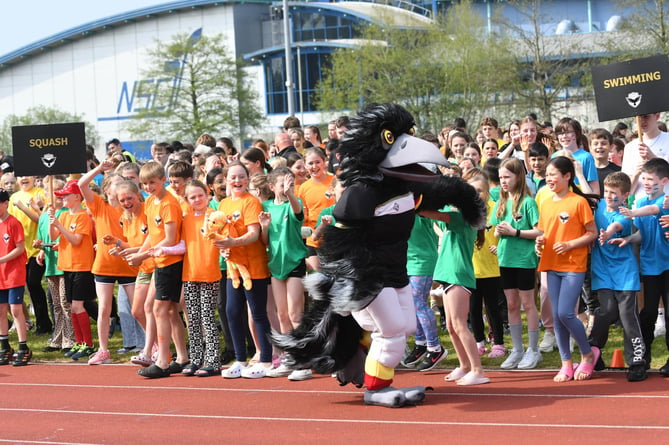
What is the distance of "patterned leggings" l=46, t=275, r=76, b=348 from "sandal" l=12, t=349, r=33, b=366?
1.63ft

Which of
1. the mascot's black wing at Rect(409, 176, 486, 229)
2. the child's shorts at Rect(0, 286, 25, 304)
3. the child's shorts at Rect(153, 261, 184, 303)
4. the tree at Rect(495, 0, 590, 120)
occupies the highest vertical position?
the tree at Rect(495, 0, 590, 120)

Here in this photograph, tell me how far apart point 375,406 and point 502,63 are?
93.0 feet

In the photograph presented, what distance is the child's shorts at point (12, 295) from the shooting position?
10.8m

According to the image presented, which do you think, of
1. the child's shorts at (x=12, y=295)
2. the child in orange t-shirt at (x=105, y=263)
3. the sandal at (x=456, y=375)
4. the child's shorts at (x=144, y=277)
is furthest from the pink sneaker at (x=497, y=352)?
the child's shorts at (x=12, y=295)

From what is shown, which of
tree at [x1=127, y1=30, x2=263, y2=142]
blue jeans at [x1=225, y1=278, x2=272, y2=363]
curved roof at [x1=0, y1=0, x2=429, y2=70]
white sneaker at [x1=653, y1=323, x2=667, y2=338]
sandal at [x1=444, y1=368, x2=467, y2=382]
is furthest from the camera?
curved roof at [x1=0, y1=0, x2=429, y2=70]

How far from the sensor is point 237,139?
5391 cm

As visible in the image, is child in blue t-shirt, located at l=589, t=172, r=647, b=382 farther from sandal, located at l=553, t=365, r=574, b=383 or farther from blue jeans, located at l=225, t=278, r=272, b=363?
blue jeans, located at l=225, t=278, r=272, b=363

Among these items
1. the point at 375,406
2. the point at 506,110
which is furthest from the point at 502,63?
the point at 375,406

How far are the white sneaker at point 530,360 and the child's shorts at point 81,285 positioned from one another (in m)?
4.93

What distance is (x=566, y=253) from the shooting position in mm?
8094

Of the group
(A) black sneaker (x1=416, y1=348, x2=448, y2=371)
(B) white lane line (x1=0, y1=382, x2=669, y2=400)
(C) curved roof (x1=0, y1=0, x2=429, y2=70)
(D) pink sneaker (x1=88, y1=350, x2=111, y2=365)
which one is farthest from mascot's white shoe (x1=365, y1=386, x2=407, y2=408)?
(C) curved roof (x1=0, y1=0, x2=429, y2=70)

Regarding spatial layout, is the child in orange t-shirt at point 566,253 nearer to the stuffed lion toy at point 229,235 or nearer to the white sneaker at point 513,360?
the white sneaker at point 513,360

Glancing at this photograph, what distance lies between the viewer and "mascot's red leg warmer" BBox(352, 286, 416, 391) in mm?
7289

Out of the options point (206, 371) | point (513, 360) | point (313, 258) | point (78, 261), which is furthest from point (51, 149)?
point (513, 360)
